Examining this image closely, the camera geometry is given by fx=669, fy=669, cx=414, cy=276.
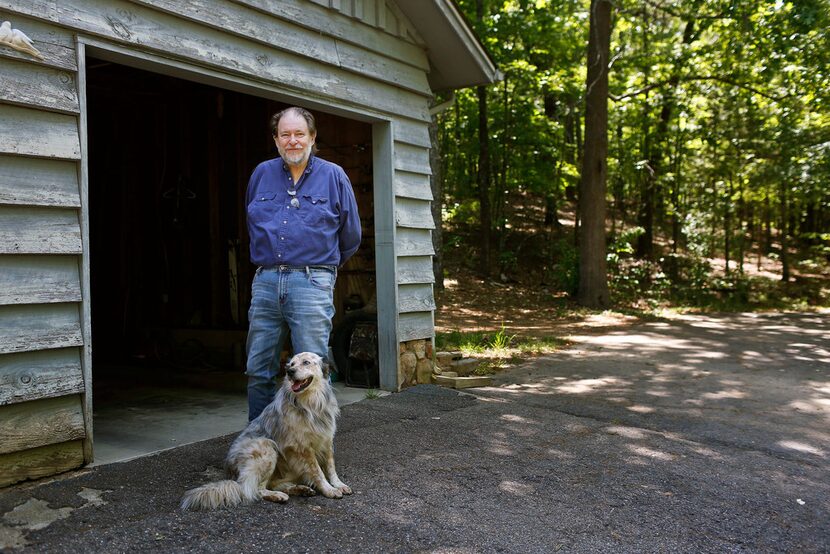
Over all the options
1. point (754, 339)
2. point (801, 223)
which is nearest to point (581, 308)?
point (754, 339)

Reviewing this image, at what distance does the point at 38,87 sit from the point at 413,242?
360 cm

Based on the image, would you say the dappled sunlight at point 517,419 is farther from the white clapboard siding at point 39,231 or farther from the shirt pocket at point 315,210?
the white clapboard siding at point 39,231

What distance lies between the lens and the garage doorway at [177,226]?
7207 millimetres

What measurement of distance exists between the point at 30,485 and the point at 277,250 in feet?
5.91

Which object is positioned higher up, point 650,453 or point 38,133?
point 38,133

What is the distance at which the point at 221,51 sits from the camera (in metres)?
4.67

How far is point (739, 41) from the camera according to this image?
15.1 metres

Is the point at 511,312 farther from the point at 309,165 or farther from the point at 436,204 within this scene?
the point at 309,165

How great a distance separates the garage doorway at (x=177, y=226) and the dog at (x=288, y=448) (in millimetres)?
3032

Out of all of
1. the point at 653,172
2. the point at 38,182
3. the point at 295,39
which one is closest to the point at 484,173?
the point at 653,172

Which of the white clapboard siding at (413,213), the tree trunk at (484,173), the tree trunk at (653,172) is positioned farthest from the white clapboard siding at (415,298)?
the tree trunk at (653,172)

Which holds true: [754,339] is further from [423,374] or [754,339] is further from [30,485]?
[30,485]

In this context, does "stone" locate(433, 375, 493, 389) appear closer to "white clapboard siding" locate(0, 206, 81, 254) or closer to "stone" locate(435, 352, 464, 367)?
"stone" locate(435, 352, 464, 367)

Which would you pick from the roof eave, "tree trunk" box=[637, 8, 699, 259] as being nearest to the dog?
the roof eave
